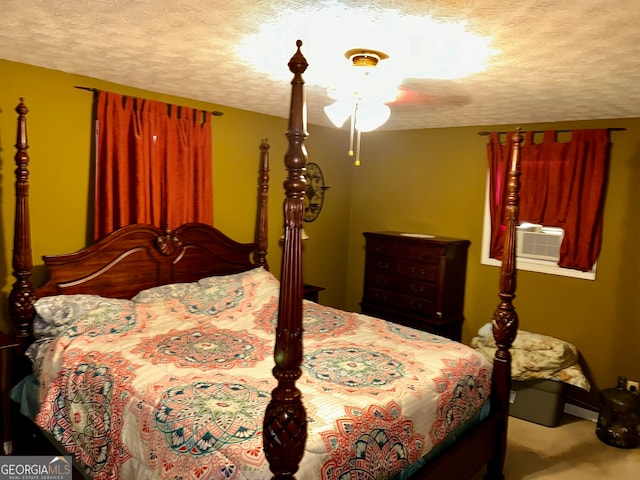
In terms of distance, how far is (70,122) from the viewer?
308 centimetres

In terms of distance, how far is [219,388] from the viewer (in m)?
2.14

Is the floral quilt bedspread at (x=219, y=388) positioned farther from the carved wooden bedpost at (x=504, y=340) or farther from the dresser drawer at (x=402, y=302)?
the dresser drawer at (x=402, y=302)

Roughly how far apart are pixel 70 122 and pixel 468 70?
2.50 metres

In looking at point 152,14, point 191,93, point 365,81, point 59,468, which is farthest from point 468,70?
point 59,468

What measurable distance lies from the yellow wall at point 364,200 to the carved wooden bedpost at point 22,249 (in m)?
0.22

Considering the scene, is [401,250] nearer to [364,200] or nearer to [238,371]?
[364,200]

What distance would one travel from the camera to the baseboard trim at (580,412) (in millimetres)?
3767

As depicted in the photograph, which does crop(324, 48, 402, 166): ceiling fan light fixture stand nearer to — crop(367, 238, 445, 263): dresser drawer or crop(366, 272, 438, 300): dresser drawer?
crop(367, 238, 445, 263): dresser drawer

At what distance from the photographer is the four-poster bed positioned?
1462mm

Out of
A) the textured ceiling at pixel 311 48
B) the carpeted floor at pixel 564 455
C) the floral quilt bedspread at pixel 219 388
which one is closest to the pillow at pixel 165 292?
the floral quilt bedspread at pixel 219 388

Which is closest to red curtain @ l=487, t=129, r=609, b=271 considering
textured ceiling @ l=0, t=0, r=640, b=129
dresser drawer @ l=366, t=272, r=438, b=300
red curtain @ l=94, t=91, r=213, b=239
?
textured ceiling @ l=0, t=0, r=640, b=129

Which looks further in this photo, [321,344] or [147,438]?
[321,344]

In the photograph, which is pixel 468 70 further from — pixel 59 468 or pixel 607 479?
pixel 59 468

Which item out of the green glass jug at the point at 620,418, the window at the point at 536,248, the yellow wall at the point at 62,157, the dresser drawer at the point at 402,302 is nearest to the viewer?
the yellow wall at the point at 62,157
